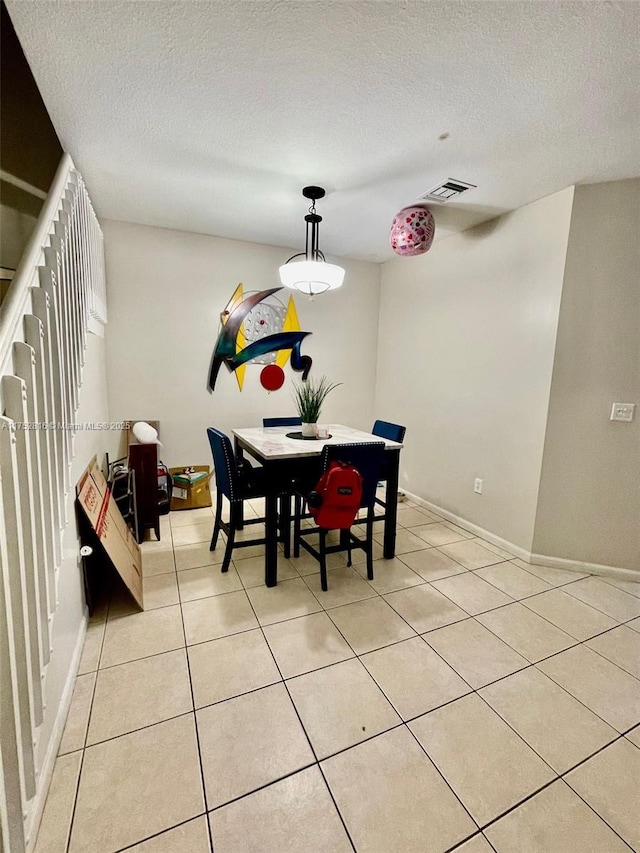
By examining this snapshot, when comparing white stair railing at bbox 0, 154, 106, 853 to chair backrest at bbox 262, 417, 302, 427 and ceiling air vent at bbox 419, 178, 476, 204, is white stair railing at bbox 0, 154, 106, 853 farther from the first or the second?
ceiling air vent at bbox 419, 178, 476, 204

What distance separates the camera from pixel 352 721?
1.44 metres

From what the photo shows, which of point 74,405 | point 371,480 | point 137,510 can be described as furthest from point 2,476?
point 137,510

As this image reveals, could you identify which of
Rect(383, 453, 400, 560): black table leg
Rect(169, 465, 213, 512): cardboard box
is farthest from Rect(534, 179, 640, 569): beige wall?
Rect(169, 465, 213, 512): cardboard box

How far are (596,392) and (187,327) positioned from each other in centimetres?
340

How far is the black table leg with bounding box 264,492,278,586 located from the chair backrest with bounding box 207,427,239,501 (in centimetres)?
26

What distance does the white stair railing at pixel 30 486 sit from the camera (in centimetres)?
88

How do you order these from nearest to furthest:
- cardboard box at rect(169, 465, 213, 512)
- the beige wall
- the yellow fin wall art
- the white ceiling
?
the white ceiling → the beige wall → cardboard box at rect(169, 465, 213, 512) → the yellow fin wall art

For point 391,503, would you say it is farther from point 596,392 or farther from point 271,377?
point 271,377

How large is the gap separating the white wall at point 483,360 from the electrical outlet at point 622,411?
383mm

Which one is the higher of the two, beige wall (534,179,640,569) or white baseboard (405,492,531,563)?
beige wall (534,179,640,569)

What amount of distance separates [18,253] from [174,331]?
1276 millimetres

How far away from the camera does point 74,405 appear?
1.74 meters

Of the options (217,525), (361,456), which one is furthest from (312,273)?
(217,525)

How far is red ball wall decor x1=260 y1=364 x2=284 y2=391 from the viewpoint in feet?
12.9
